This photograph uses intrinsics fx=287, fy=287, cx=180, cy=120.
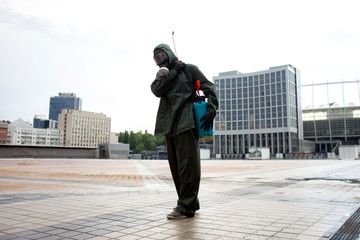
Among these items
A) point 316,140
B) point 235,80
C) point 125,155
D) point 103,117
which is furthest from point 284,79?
point 103,117

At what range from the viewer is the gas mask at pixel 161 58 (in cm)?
369

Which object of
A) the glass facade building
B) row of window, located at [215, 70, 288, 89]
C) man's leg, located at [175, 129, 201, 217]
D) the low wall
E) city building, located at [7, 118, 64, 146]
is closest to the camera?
man's leg, located at [175, 129, 201, 217]

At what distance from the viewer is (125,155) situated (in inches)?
1971

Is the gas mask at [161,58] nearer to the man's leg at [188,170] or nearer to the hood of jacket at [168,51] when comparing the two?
the hood of jacket at [168,51]

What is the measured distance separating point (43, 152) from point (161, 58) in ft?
141

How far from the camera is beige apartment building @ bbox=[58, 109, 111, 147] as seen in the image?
150 metres

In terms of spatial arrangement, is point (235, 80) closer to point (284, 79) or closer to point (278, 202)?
point (284, 79)

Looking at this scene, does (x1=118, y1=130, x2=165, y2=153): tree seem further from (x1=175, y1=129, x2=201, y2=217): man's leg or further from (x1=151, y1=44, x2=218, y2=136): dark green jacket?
(x1=175, y1=129, x2=201, y2=217): man's leg

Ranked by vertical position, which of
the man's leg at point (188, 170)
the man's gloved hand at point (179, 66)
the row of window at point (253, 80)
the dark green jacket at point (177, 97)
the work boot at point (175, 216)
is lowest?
the work boot at point (175, 216)

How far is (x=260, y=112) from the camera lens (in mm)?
94438

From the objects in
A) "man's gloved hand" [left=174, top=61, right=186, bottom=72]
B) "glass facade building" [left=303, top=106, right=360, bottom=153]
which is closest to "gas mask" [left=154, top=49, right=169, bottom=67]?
"man's gloved hand" [left=174, top=61, right=186, bottom=72]

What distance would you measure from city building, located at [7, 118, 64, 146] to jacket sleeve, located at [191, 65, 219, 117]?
5990 inches

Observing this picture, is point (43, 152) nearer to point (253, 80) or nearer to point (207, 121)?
point (207, 121)

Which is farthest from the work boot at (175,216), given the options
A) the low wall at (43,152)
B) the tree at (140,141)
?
the tree at (140,141)
